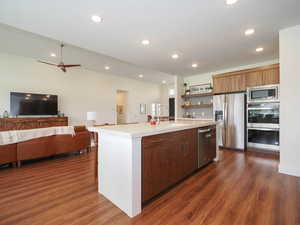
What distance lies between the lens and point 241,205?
1.74 m

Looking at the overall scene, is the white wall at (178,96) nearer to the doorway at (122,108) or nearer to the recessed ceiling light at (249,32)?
the recessed ceiling light at (249,32)

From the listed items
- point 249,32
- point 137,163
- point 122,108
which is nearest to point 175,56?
point 249,32

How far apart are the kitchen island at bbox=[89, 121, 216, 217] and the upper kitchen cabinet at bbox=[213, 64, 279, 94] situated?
10.6 ft

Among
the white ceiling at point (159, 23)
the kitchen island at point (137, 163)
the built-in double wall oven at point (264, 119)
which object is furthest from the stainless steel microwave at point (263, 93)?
the kitchen island at point (137, 163)

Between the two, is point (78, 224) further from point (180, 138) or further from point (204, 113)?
point (204, 113)

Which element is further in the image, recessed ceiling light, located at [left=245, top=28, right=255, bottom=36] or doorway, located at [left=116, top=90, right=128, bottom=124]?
doorway, located at [left=116, top=90, right=128, bottom=124]

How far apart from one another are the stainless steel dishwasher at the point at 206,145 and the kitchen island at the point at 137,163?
62 centimetres

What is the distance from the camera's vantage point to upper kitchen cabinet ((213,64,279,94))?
12.5 feet

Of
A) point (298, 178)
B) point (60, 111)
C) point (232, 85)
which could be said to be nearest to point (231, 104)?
point (232, 85)

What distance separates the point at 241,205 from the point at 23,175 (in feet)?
11.5

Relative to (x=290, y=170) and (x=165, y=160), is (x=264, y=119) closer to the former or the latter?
(x=290, y=170)

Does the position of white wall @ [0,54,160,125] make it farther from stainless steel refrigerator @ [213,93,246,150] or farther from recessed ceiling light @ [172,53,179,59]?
stainless steel refrigerator @ [213,93,246,150]

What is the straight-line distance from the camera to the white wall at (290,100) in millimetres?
2539

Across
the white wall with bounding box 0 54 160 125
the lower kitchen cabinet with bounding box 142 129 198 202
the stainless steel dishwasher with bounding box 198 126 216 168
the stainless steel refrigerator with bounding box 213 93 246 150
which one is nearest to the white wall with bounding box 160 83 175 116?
the white wall with bounding box 0 54 160 125
